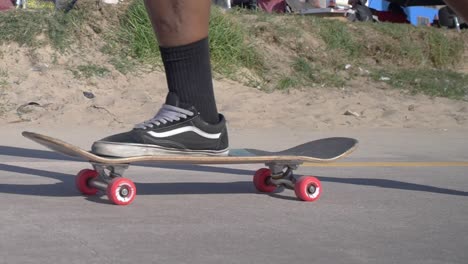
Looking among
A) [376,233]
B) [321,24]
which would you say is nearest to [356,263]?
[376,233]

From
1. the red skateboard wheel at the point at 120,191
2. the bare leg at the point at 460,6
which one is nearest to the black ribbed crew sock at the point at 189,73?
the red skateboard wheel at the point at 120,191

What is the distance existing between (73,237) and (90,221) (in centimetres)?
23

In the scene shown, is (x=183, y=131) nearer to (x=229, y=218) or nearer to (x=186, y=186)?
(x=229, y=218)

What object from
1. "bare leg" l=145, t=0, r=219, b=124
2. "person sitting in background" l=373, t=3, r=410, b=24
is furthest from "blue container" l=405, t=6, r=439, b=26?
"bare leg" l=145, t=0, r=219, b=124

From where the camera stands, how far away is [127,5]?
9.27 meters

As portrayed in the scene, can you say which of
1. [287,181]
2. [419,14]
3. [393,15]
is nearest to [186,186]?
[287,181]

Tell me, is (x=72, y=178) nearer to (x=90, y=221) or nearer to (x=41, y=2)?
(x=90, y=221)

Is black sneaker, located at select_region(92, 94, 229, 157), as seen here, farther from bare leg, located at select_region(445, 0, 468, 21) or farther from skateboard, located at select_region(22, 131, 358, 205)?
bare leg, located at select_region(445, 0, 468, 21)

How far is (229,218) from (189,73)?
0.61m

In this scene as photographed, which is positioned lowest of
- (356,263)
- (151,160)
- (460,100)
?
(460,100)

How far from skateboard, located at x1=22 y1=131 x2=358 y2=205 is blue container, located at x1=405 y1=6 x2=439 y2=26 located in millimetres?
12078

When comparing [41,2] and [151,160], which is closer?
[151,160]

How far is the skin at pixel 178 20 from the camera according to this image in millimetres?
3201

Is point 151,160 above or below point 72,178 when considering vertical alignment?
above
